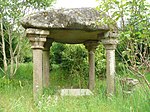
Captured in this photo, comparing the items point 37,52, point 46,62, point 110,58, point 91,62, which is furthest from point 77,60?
point 37,52

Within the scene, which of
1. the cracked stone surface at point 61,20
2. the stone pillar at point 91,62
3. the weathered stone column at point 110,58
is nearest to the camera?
the cracked stone surface at point 61,20

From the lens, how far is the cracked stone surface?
253 inches

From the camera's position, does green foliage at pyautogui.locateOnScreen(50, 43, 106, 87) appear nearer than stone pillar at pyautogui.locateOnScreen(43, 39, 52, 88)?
No

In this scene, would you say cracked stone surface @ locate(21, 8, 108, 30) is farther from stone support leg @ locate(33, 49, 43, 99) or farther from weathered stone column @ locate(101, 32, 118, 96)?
stone support leg @ locate(33, 49, 43, 99)

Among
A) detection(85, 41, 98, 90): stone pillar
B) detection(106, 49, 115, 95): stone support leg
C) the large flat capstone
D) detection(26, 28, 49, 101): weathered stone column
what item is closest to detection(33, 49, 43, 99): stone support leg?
detection(26, 28, 49, 101): weathered stone column

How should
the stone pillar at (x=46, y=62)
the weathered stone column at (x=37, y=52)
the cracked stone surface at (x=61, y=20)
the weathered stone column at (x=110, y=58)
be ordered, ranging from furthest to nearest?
the stone pillar at (x=46, y=62), the weathered stone column at (x=110, y=58), the weathered stone column at (x=37, y=52), the cracked stone surface at (x=61, y=20)

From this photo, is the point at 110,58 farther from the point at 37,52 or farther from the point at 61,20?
the point at 37,52

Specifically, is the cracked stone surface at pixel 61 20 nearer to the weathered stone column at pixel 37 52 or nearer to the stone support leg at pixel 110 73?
the weathered stone column at pixel 37 52

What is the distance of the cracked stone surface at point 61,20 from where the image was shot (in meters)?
6.42

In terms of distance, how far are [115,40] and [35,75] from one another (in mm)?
2091

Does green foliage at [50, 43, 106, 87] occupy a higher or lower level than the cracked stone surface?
lower

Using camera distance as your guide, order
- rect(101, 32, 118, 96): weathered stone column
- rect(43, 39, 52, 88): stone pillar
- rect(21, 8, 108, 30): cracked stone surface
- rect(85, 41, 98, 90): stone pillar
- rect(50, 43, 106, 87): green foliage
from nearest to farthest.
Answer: rect(21, 8, 108, 30): cracked stone surface
rect(101, 32, 118, 96): weathered stone column
rect(43, 39, 52, 88): stone pillar
rect(85, 41, 98, 90): stone pillar
rect(50, 43, 106, 87): green foliage

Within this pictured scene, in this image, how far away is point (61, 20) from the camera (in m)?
6.55

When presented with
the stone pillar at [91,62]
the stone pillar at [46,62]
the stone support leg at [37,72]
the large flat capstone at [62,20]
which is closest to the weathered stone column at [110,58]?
the large flat capstone at [62,20]
